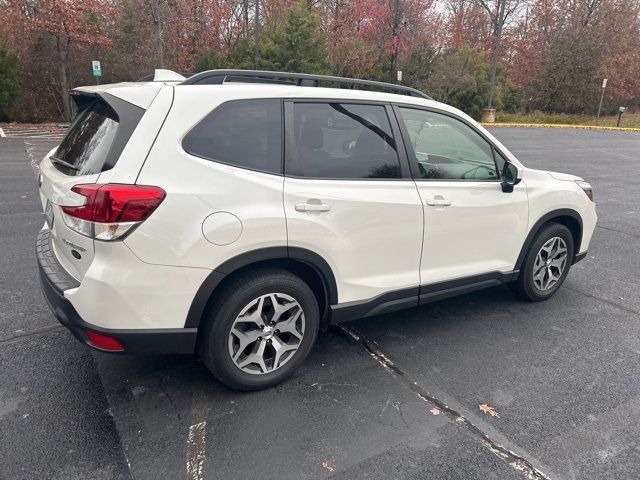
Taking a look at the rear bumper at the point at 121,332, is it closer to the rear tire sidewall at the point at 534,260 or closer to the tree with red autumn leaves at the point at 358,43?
the rear tire sidewall at the point at 534,260

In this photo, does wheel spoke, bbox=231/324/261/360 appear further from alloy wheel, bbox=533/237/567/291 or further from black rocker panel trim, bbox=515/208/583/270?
alloy wheel, bbox=533/237/567/291

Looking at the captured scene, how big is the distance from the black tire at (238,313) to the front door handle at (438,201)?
1057 mm

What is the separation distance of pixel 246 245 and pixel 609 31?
45075mm

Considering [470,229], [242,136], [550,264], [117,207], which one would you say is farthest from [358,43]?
[117,207]

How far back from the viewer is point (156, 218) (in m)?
2.40

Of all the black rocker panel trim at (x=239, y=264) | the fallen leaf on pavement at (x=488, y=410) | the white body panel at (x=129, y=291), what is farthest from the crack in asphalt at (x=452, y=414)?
the white body panel at (x=129, y=291)

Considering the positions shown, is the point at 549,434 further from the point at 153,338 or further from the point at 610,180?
the point at 610,180

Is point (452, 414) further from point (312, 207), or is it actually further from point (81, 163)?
point (81, 163)

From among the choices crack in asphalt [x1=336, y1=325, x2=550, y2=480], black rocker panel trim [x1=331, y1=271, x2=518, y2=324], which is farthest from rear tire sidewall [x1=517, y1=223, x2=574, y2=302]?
crack in asphalt [x1=336, y1=325, x2=550, y2=480]

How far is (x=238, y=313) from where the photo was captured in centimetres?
273

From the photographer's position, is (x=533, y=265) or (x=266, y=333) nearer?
(x=266, y=333)

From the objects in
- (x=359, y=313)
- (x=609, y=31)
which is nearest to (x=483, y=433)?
(x=359, y=313)

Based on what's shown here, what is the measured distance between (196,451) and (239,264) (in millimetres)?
969

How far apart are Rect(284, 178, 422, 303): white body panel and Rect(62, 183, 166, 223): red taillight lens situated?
73cm
